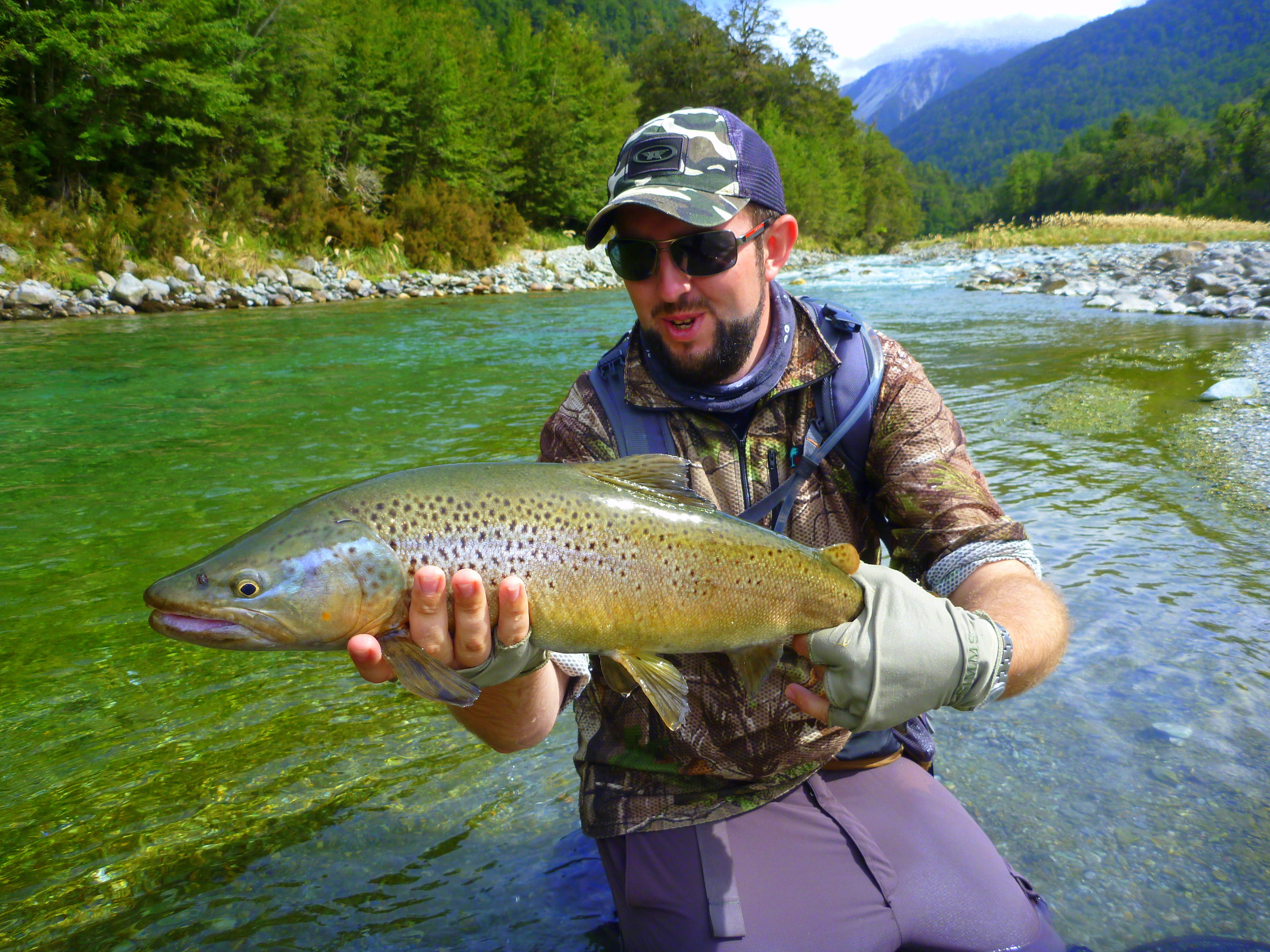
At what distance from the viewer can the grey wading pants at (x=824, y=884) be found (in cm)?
199

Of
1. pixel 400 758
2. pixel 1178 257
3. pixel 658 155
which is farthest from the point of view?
pixel 1178 257

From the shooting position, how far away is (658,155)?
8.01 ft

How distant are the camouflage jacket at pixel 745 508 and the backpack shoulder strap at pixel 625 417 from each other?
0.10 feet

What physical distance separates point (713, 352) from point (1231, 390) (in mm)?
8852

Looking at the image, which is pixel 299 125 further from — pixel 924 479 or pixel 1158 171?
pixel 1158 171

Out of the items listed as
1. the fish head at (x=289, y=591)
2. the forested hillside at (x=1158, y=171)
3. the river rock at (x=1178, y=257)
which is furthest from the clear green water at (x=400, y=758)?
the forested hillside at (x=1158, y=171)

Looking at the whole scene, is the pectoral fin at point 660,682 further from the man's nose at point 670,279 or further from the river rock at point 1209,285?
the river rock at point 1209,285

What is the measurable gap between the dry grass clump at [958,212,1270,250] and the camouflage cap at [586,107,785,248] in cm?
4559

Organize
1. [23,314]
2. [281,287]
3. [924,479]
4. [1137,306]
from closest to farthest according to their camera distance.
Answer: [924,479] < [1137,306] < [23,314] < [281,287]

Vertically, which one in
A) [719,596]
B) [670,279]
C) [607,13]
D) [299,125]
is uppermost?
[607,13]

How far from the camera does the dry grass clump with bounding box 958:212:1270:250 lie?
40.9 m

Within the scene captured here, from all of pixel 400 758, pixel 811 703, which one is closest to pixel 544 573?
pixel 811 703

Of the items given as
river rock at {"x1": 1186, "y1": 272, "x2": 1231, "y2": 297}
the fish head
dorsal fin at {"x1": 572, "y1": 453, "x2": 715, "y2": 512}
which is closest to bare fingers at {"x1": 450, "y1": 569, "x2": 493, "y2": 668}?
the fish head

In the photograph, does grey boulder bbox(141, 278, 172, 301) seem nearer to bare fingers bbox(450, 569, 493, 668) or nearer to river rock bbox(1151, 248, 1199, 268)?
bare fingers bbox(450, 569, 493, 668)
